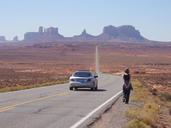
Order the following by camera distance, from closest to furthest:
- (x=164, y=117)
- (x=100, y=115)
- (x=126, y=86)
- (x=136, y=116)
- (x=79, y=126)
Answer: (x=79, y=126), (x=136, y=116), (x=100, y=115), (x=164, y=117), (x=126, y=86)

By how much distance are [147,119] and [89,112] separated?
3837 millimetres

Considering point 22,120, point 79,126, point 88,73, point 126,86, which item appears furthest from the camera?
point 88,73

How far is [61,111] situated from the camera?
2150 cm

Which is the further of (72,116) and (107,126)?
(72,116)

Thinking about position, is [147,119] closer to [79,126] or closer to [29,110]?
[79,126]

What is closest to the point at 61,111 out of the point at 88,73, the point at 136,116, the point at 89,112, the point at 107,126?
the point at 89,112

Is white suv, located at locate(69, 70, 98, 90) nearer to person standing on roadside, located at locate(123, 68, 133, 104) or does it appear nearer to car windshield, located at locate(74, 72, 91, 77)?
car windshield, located at locate(74, 72, 91, 77)

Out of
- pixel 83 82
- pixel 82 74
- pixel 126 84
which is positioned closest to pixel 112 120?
pixel 126 84

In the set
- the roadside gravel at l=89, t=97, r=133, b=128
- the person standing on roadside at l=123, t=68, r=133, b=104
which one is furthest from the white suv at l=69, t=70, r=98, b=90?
the roadside gravel at l=89, t=97, r=133, b=128

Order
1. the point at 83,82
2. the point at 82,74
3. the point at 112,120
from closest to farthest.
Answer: the point at 112,120 → the point at 83,82 → the point at 82,74

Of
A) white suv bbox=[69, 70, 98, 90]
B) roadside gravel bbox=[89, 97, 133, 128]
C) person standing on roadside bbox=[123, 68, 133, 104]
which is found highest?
person standing on roadside bbox=[123, 68, 133, 104]

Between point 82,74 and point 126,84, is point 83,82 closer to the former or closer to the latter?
point 82,74

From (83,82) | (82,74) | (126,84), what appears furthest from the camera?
(82,74)

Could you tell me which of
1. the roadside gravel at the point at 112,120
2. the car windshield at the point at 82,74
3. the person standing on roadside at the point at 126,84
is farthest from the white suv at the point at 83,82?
the roadside gravel at the point at 112,120
